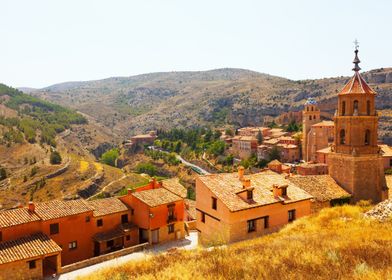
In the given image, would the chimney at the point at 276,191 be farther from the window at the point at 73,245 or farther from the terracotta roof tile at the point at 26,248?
the window at the point at 73,245

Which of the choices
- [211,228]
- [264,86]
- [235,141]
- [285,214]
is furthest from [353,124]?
[264,86]

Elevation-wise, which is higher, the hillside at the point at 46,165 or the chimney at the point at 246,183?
the chimney at the point at 246,183

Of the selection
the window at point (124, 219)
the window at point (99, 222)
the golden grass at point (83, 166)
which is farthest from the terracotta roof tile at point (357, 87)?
the golden grass at point (83, 166)

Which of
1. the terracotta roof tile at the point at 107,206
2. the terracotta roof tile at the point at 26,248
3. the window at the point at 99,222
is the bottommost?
the window at the point at 99,222

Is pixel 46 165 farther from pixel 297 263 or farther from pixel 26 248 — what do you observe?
pixel 297 263

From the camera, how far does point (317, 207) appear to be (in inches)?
973

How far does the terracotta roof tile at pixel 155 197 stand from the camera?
2590 centimetres

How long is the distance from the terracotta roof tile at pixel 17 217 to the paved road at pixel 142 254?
4032 mm

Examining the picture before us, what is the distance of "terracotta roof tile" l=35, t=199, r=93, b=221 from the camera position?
2291 centimetres

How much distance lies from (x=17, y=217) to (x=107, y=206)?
259 inches

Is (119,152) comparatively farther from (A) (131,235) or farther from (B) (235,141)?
(A) (131,235)

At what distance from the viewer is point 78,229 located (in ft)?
79.9

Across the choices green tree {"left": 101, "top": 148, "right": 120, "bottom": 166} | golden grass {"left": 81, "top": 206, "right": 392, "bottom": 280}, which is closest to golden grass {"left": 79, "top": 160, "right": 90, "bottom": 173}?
green tree {"left": 101, "top": 148, "right": 120, "bottom": 166}

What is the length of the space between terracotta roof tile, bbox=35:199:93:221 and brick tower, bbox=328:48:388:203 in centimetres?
1787
